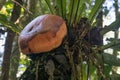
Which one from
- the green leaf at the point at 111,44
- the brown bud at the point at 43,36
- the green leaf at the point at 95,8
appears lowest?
the green leaf at the point at 111,44

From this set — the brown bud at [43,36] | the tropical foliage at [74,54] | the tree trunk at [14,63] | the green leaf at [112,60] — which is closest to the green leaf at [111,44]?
the tropical foliage at [74,54]

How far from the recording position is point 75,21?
1.45 m

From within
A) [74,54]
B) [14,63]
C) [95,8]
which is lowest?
[14,63]

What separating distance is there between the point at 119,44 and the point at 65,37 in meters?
0.37

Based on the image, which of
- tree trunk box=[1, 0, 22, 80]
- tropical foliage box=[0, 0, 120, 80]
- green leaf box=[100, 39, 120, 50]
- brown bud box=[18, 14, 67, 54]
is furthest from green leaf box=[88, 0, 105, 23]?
tree trunk box=[1, 0, 22, 80]

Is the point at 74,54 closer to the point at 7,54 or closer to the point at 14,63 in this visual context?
the point at 7,54

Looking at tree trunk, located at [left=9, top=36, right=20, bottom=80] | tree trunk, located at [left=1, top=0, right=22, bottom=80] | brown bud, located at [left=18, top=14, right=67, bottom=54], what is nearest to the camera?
brown bud, located at [left=18, top=14, right=67, bottom=54]

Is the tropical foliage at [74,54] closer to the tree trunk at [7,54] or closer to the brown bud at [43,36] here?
the brown bud at [43,36]

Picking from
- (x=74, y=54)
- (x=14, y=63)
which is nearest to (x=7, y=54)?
(x=14, y=63)

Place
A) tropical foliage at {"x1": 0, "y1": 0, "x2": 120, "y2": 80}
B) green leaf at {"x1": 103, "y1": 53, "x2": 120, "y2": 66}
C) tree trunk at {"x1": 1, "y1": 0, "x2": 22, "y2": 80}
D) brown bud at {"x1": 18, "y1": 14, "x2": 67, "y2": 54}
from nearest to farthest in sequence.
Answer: brown bud at {"x1": 18, "y1": 14, "x2": 67, "y2": 54}, tropical foliage at {"x1": 0, "y1": 0, "x2": 120, "y2": 80}, green leaf at {"x1": 103, "y1": 53, "x2": 120, "y2": 66}, tree trunk at {"x1": 1, "y1": 0, "x2": 22, "y2": 80}

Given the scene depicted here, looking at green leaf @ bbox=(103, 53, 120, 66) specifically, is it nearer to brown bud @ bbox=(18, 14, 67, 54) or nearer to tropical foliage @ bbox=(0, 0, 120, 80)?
tropical foliage @ bbox=(0, 0, 120, 80)

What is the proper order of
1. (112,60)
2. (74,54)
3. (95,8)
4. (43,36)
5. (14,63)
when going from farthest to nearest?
(14,63) < (112,60) < (95,8) < (74,54) < (43,36)

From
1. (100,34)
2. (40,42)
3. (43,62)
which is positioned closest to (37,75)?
(43,62)

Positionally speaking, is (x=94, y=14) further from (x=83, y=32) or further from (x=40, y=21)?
(x=40, y=21)
